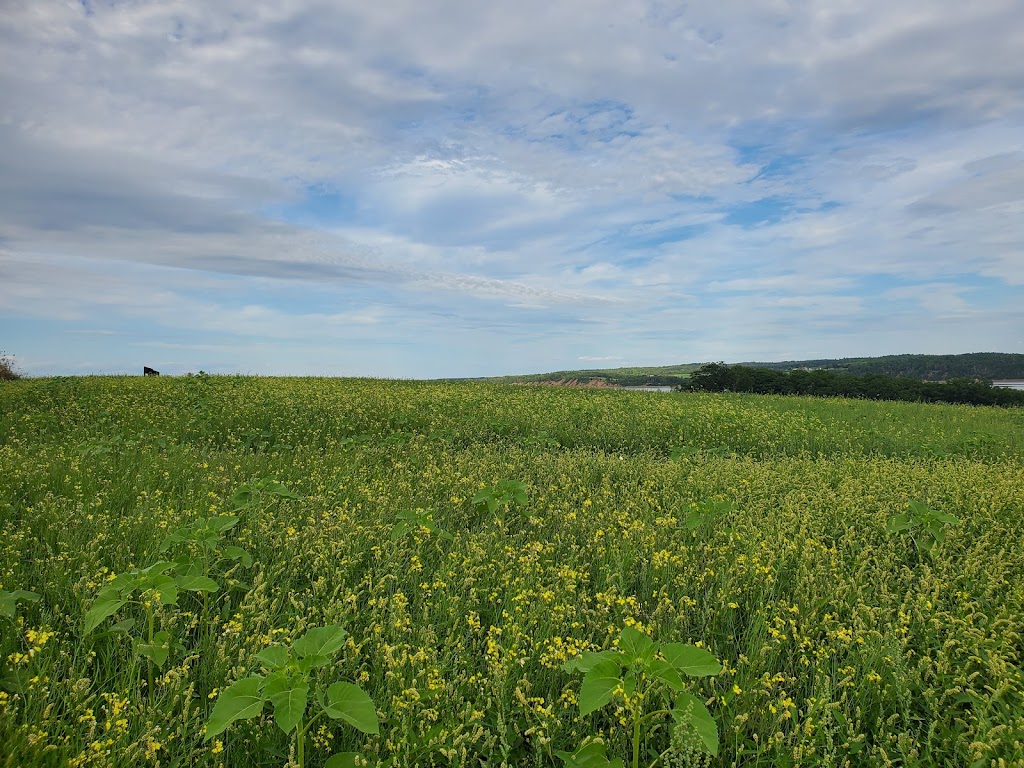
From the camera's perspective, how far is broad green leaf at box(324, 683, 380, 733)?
229 cm

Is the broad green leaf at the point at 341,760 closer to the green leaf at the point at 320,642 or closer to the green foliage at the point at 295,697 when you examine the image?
the green foliage at the point at 295,697

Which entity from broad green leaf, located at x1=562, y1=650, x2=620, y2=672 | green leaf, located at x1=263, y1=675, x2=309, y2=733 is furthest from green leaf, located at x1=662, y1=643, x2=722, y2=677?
green leaf, located at x1=263, y1=675, x2=309, y2=733

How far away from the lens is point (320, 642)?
274 centimetres

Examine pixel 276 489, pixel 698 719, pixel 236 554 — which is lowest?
pixel 698 719

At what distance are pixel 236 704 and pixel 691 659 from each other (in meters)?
1.99

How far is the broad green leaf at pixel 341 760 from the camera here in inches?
99.2

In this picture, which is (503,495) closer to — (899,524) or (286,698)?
(286,698)

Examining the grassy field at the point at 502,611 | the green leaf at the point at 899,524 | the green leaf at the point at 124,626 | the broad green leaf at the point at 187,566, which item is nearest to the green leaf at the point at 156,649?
the grassy field at the point at 502,611

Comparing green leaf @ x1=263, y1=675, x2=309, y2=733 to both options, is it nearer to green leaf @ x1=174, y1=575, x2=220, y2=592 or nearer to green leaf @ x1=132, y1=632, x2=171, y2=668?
green leaf @ x1=132, y1=632, x2=171, y2=668

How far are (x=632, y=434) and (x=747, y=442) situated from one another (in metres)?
2.38

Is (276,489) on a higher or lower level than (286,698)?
higher

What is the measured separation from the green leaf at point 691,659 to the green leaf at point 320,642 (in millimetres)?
1536

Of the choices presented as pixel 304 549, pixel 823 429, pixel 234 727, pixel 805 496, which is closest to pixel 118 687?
pixel 234 727

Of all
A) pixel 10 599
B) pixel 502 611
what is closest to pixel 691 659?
pixel 502 611
